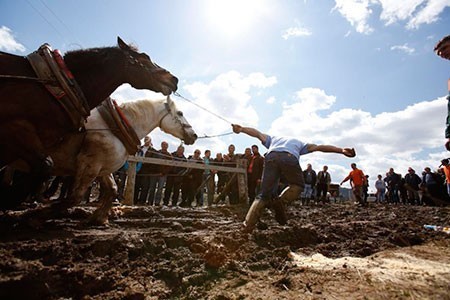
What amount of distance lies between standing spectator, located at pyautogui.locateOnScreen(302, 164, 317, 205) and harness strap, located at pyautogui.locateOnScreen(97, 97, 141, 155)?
11.0 metres

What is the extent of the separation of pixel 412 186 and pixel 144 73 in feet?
52.1

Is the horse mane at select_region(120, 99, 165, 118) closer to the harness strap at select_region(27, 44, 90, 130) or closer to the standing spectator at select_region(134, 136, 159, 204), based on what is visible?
the harness strap at select_region(27, 44, 90, 130)

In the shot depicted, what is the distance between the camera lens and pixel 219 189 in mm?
10789

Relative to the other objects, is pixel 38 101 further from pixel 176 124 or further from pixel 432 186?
pixel 432 186

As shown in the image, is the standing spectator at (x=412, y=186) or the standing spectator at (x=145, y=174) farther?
the standing spectator at (x=412, y=186)

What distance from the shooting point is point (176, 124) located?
5.11 meters

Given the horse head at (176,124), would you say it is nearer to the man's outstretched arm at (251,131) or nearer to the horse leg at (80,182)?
the man's outstretched arm at (251,131)

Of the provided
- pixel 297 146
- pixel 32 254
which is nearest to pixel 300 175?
pixel 297 146

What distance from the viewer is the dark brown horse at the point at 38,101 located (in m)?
2.19

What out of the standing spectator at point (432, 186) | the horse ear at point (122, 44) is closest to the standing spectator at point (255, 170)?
the horse ear at point (122, 44)

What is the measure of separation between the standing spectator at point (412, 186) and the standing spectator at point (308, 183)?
17.0ft

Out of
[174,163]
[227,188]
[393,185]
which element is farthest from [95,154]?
[393,185]

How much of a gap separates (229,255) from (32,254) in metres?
1.55

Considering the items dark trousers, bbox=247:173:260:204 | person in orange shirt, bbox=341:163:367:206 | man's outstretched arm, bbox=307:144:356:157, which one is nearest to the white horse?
man's outstretched arm, bbox=307:144:356:157
